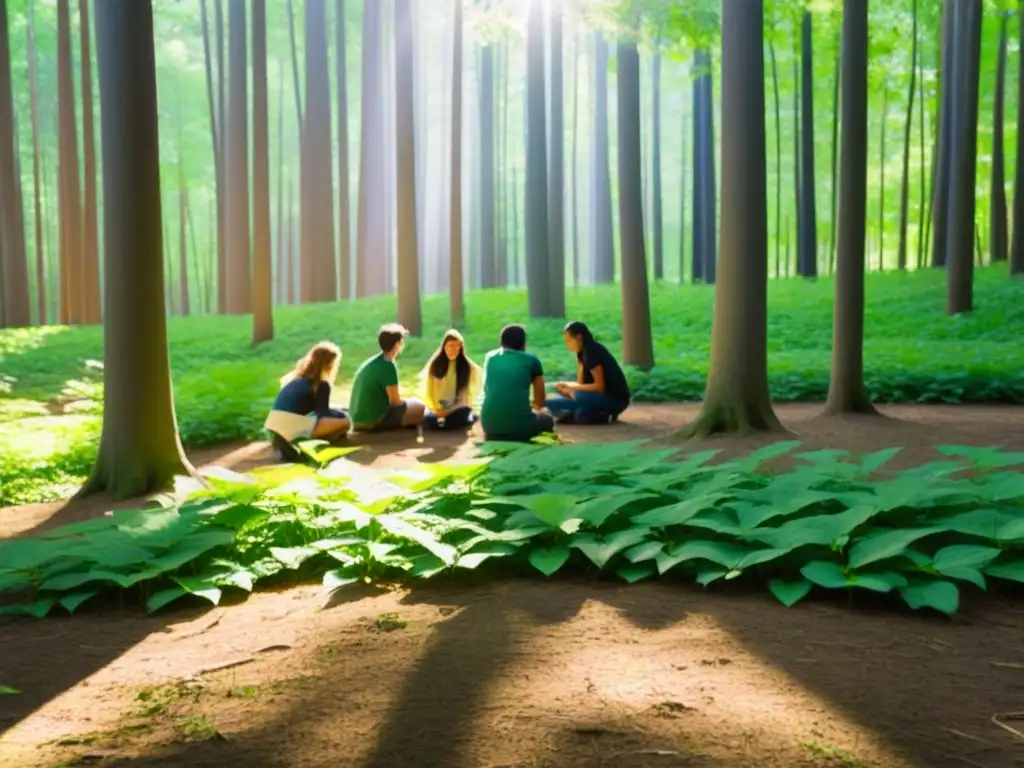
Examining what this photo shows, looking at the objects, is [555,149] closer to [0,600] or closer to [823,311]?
[823,311]

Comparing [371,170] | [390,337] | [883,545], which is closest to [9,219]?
[371,170]

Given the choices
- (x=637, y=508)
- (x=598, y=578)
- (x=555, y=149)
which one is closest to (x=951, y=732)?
(x=598, y=578)

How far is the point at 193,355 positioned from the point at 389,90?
58.1 feet

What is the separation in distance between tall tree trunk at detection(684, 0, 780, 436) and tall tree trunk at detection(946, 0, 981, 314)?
798 centimetres

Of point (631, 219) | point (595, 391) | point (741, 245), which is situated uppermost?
point (631, 219)

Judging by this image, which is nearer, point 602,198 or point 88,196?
point 88,196

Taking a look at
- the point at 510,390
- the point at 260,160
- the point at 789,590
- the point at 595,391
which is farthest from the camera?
the point at 260,160

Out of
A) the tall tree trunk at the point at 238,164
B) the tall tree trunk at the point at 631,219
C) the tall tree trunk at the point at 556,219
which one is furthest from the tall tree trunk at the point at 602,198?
the tall tree trunk at the point at 631,219

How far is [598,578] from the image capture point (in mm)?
3875

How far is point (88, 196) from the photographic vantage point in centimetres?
1903

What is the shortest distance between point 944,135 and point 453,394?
14635 millimetres

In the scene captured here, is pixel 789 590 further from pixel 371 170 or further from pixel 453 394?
pixel 371 170

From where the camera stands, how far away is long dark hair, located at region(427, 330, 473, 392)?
9.60 metres

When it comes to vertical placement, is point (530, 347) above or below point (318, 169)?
below
